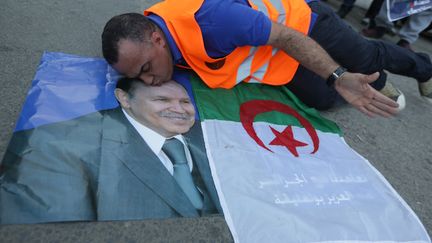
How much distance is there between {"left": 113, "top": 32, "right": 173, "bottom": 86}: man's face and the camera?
111 cm

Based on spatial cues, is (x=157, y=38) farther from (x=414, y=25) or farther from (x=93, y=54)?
(x=414, y=25)

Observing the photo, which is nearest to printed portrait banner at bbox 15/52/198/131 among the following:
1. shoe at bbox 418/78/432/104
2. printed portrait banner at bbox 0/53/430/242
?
printed portrait banner at bbox 0/53/430/242

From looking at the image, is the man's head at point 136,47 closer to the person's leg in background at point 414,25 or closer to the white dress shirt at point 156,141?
the white dress shirt at point 156,141

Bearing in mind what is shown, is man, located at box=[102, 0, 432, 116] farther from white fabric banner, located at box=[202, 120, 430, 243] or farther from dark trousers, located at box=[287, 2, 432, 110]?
white fabric banner, located at box=[202, 120, 430, 243]

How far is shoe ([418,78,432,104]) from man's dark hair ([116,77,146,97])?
1.64 meters

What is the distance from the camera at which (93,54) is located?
1.50 m

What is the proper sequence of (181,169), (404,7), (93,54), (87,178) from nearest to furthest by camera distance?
(87,178) < (181,169) < (93,54) < (404,7)

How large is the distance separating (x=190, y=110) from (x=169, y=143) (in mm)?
216

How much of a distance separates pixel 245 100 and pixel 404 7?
6.31 feet

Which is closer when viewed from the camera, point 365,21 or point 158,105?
point 158,105

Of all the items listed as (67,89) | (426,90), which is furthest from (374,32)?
(67,89)

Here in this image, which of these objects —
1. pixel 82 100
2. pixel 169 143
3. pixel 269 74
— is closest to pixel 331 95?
pixel 269 74

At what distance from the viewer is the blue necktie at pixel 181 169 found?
0.96 m

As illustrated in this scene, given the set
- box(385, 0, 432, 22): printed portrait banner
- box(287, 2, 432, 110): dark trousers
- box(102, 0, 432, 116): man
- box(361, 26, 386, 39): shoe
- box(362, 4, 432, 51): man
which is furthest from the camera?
box(361, 26, 386, 39): shoe
